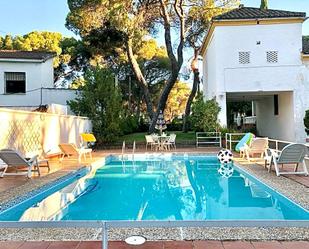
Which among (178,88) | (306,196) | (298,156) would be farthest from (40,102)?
(178,88)

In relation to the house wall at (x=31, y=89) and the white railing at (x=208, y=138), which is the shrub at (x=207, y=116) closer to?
the white railing at (x=208, y=138)

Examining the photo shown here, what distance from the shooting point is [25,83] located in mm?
22906

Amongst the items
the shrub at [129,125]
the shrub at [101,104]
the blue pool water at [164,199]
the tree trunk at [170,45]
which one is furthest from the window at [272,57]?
the shrub at [129,125]

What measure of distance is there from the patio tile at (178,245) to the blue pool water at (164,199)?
7.08ft

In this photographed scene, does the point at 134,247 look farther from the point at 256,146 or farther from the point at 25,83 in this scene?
the point at 25,83

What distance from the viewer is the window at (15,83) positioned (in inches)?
897

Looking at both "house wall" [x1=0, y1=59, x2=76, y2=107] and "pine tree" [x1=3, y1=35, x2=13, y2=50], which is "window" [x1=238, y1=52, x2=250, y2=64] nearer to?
"house wall" [x1=0, y1=59, x2=76, y2=107]

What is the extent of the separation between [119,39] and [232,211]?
19.3 m

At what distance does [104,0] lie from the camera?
21.1 metres

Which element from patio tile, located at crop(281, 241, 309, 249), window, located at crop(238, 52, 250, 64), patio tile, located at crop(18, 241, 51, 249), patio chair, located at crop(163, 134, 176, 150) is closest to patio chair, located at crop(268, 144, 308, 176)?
patio tile, located at crop(281, 241, 309, 249)

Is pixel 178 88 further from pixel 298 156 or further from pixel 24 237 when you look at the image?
pixel 24 237

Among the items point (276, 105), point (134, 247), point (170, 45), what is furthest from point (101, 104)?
point (134, 247)

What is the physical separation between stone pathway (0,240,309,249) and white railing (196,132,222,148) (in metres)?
14.7

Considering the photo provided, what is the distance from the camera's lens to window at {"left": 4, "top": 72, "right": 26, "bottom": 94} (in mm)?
22781
